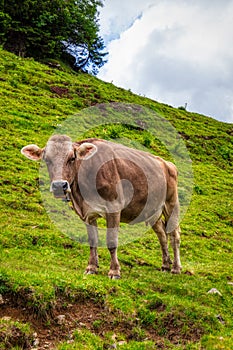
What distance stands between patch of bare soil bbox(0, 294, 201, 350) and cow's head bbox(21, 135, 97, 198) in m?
2.37

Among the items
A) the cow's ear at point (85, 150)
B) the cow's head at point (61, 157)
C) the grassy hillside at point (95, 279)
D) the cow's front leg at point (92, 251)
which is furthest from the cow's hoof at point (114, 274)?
the cow's ear at point (85, 150)

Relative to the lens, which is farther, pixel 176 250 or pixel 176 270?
pixel 176 250

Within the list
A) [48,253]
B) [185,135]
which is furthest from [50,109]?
[48,253]

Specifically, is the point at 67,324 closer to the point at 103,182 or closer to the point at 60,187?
the point at 60,187

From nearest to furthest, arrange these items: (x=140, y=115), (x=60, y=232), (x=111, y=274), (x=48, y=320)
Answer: (x=48, y=320) < (x=111, y=274) < (x=60, y=232) < (x=140, y=115)

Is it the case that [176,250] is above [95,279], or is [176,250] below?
above

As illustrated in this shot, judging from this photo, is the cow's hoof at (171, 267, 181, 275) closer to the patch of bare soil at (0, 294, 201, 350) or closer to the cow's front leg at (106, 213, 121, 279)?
the cow's front leg at (106, 213, 121, 279)

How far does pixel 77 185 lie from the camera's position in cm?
1034

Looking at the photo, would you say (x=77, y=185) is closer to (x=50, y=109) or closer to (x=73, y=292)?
Result: (x=73, y=292)

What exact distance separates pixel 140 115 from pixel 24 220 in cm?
2249

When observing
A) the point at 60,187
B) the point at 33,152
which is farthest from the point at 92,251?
the point at 33,152

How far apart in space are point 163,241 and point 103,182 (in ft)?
12.1

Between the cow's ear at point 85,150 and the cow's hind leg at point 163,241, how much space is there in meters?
3.96

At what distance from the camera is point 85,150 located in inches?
397
